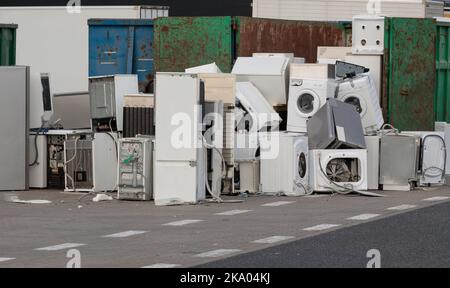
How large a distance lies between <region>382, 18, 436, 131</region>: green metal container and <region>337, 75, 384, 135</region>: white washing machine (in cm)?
144

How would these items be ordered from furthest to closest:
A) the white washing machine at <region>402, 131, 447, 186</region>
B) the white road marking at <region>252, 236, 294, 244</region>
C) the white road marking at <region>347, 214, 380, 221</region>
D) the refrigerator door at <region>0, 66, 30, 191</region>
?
the white washing machine at <region>402, 131, 447, 186</region> → the refrigerator door at <region>0, 66, 30, 191</region> → the white road marking at <region>347, 214, 380, 221</region> → the white road marking at <region>252, 236, 294, 244</region>

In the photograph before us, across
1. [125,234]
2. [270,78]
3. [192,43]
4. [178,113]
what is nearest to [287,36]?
[192,43]

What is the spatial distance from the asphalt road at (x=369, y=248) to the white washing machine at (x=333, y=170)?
Result: 3.07 m

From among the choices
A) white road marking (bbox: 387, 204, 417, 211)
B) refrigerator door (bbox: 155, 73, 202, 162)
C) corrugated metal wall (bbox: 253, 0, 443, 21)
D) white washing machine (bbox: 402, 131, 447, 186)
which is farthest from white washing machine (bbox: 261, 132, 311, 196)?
corrugated metal wall (bbox: 253, 0, 443, 21)

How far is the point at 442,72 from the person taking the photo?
22719mm

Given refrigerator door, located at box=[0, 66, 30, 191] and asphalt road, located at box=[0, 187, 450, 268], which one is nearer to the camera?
asphalt road, located at box=[0, 187, 450, 268]

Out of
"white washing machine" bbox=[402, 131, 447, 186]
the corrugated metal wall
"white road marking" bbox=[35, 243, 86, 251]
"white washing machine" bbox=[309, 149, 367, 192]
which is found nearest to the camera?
"white road marking" bbox=[35, 243, 86, 251]

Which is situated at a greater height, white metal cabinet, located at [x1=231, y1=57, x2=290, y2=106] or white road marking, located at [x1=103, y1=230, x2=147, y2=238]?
white metal cabinet, located at [x1=231, y1=57, x2=290, y2=106]

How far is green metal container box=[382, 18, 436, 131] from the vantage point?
21047 mm

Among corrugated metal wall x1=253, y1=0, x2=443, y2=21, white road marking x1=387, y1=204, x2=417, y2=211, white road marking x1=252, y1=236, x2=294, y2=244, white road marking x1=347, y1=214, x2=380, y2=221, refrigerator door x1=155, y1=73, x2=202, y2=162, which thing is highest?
corrugated metal wall x1=253, y1=0, x2=443, y2=21

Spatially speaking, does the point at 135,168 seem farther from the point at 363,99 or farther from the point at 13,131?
the point at 363,99

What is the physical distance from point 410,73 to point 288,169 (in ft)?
14.4

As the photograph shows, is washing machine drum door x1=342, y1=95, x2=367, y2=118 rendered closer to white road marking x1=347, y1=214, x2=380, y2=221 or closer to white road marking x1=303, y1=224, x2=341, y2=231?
white road marking x1=347, y1=214, x2=380, y2=221
